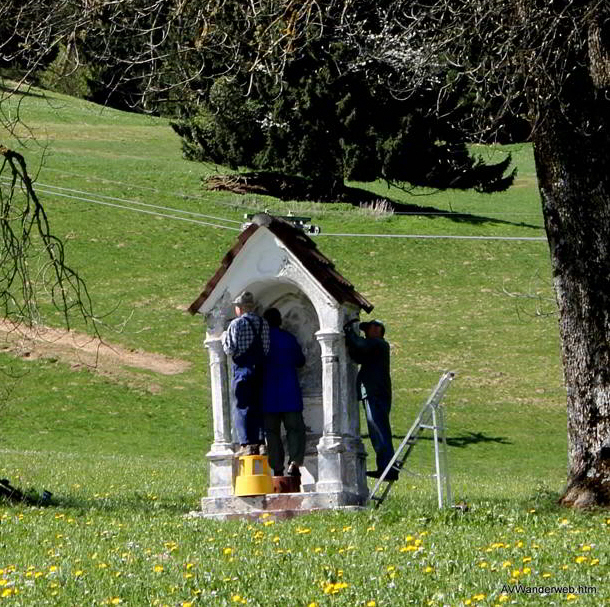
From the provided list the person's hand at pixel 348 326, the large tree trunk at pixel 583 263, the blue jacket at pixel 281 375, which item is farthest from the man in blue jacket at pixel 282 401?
the large tree trunk at pixel 583 263

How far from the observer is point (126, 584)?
25.5 feet

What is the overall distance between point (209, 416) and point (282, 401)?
16548 mm

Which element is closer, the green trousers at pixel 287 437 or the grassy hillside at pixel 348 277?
the green trousers at pixel 287 437

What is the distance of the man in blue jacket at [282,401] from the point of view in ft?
42.0

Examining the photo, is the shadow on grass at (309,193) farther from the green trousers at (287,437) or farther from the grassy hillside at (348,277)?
the green trousers at (287,437)

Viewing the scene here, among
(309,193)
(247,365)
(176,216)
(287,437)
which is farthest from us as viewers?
(309,193)

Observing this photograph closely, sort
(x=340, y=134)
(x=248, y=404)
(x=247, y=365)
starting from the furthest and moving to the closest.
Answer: (x=340, y=134) < (x=248, y=404) < (x=247, y=365)

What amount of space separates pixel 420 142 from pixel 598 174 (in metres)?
34.0

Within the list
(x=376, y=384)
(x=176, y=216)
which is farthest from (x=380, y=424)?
(x=176, y=216)

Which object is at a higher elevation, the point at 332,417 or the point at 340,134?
the point at 340,134

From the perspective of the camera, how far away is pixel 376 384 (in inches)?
499

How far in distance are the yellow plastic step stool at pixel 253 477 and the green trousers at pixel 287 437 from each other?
0.41 m

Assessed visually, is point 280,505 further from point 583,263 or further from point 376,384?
point 583,263

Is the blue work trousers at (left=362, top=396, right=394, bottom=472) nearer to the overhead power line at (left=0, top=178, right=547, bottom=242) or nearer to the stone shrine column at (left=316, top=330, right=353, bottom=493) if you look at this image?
the stone shrine column at (left=316, top=330, right=353, bottom=493)
